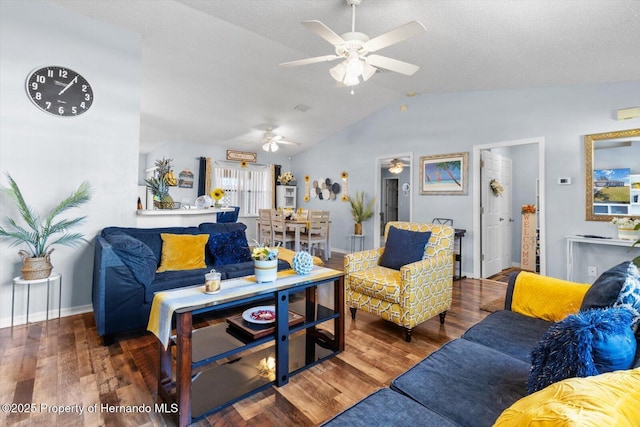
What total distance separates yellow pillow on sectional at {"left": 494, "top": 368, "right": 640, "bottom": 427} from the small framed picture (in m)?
4.46

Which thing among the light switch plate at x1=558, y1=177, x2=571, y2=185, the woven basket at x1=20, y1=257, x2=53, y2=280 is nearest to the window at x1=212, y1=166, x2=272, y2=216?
the woven basket at x1=20, y1=257, x2=53, y2=280

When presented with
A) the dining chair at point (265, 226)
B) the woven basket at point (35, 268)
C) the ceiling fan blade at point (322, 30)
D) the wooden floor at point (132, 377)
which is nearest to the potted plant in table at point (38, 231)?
the woven basket at point (35, 268)

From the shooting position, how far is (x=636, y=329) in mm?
1045

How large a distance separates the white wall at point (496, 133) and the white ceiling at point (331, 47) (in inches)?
9.6

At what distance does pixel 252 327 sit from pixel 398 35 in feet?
7.21

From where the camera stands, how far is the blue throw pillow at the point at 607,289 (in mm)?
1243

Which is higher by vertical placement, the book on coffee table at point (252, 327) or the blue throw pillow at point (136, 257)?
the blue throw pillow at point (136, 257)

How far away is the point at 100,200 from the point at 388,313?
10.3ft

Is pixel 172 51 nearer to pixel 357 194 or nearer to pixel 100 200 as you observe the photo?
pixel 100 200

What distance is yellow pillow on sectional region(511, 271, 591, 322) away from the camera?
1.84 meters

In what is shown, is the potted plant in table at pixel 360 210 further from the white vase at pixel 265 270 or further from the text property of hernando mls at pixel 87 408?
the text property of hernando mls at pixel 87 408

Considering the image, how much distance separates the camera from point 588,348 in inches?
34.8

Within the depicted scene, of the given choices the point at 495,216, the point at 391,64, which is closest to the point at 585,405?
the point at 391,64

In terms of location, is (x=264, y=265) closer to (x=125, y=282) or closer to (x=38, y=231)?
(x=125, y=282)
